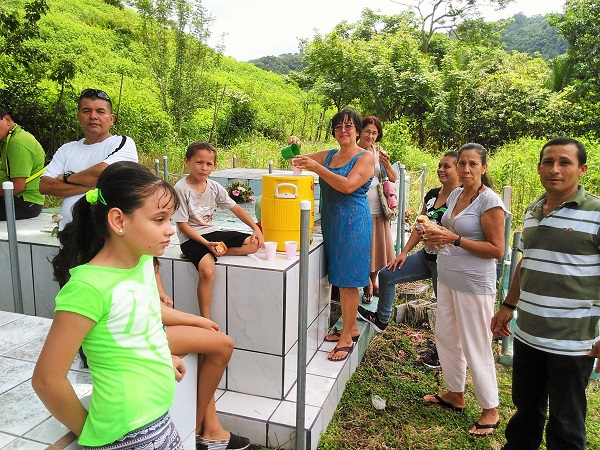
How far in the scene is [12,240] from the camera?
248 centimetres

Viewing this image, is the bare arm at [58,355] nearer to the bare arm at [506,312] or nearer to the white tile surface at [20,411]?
the white tile surface at [20,411]

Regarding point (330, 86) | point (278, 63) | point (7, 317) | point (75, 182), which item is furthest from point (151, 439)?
point (278, 63)

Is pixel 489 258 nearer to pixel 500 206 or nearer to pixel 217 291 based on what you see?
pixel 500 206

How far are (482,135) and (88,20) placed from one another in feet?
49.0

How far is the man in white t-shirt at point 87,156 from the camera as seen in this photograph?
8.19ft

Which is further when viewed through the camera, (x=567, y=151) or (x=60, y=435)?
(x=567, y=151)

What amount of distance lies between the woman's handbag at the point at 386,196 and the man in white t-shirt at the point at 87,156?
1.80 m

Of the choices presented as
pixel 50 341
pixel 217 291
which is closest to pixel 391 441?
pixel 217 291

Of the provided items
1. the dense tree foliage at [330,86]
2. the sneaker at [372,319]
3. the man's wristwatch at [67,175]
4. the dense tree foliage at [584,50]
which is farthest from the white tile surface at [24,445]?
the dense tree foliage at [584,50]

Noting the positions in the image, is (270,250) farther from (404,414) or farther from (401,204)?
(401,204)

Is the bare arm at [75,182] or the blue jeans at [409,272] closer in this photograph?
the bare arm at [75,182]

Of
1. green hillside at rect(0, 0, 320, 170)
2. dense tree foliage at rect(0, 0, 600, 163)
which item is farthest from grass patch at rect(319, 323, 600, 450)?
dense tree foliage at rect(0, 0, 600, 163)

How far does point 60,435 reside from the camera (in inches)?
47.7

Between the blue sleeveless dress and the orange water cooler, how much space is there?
0.23 meters
